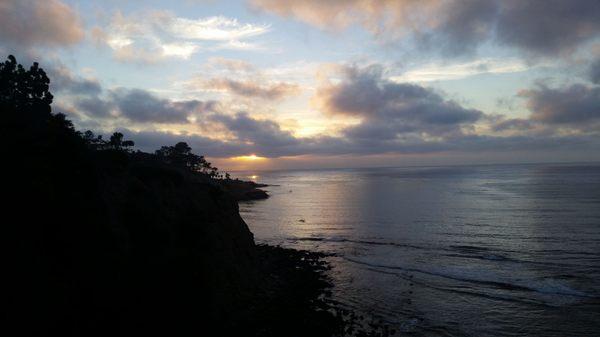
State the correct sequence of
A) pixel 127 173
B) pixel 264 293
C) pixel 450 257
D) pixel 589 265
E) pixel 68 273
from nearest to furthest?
pixel 68 273
pixel 127 173
pixel 264 293
pixel 589 265
pixel 450 257

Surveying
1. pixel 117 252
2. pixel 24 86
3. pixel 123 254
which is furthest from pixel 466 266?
pixel 24 86

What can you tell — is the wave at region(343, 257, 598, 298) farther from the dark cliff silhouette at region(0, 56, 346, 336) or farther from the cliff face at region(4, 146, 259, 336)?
the cliff face at region(4, 146, 259, 336)

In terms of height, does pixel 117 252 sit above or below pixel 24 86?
below

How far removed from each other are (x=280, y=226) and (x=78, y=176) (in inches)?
2395

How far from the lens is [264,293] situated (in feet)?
108

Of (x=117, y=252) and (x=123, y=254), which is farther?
(x=123, y=254)

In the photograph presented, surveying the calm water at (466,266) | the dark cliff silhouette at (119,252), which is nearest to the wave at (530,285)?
the calm water at (466,266)

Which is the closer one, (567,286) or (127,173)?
(127,173)

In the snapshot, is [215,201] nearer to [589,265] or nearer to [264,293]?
[264,293]

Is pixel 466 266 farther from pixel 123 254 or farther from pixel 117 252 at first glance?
pixel 117 252

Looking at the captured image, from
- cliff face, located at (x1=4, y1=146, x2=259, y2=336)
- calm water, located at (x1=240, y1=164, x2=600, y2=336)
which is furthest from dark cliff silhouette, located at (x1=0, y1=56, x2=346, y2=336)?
calm water, located at (x1=240, y1=164, x2=600, y2=336)

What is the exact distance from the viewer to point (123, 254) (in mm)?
24016

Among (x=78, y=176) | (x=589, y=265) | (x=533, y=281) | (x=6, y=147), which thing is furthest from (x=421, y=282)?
(x=6, y=147)

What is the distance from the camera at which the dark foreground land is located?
61.9ft
